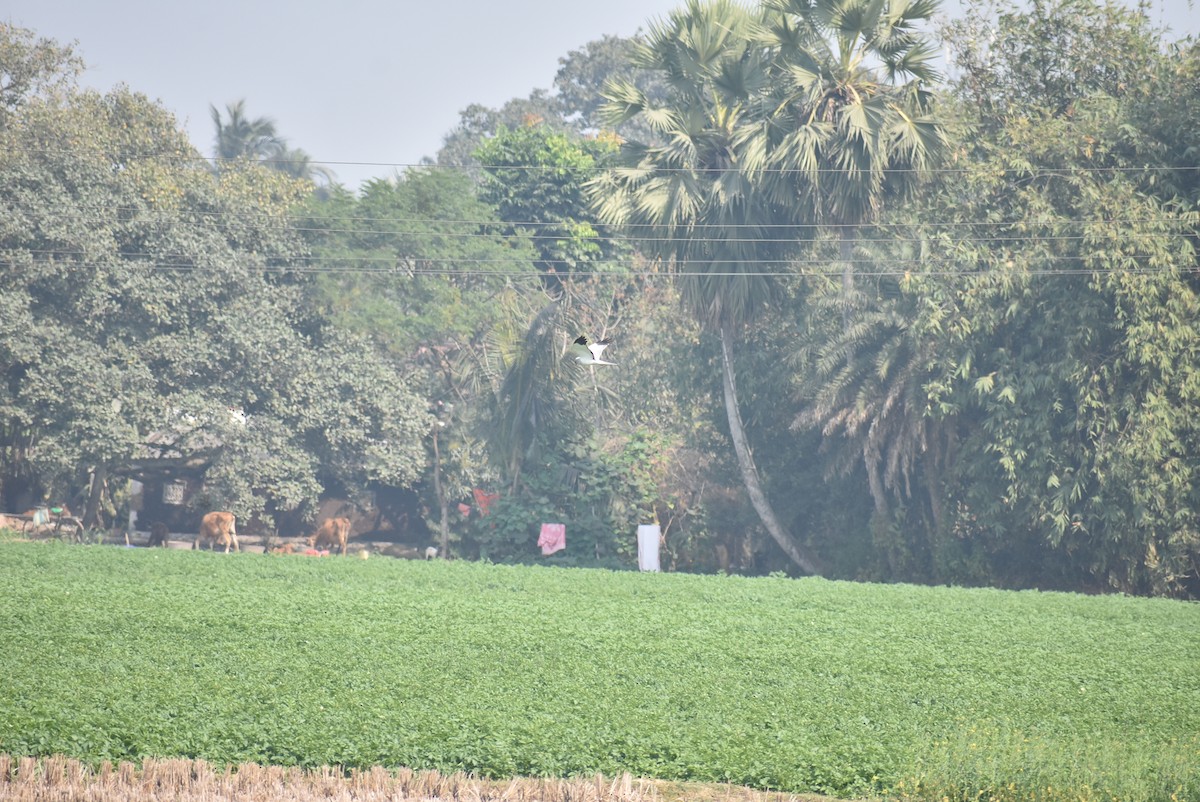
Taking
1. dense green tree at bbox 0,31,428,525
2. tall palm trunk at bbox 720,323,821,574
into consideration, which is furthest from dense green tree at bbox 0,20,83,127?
tall palm trunk at bbox 720,323,821,574

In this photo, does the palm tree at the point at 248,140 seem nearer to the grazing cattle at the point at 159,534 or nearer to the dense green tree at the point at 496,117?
the dense green tree at the point at 496,117

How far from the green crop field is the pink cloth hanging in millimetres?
7578

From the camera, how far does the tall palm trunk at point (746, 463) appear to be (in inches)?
1079

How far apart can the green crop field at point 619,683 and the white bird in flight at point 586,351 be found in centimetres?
644

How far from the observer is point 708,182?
2708cm

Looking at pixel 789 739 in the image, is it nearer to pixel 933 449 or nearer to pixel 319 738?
pixel 319 738

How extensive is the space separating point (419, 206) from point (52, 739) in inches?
1031

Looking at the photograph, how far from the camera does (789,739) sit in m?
10.3

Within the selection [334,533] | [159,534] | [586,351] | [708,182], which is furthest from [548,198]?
[159,534]

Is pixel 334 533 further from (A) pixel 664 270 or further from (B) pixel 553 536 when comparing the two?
(A) pixel 664 270

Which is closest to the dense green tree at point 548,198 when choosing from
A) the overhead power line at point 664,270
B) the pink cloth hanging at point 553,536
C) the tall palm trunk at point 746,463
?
the overhead power line at point 664,270

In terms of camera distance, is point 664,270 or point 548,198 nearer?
point 664,270

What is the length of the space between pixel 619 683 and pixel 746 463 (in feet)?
50.6

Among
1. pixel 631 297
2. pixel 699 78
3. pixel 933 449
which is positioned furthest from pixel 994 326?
pixel 631 297
